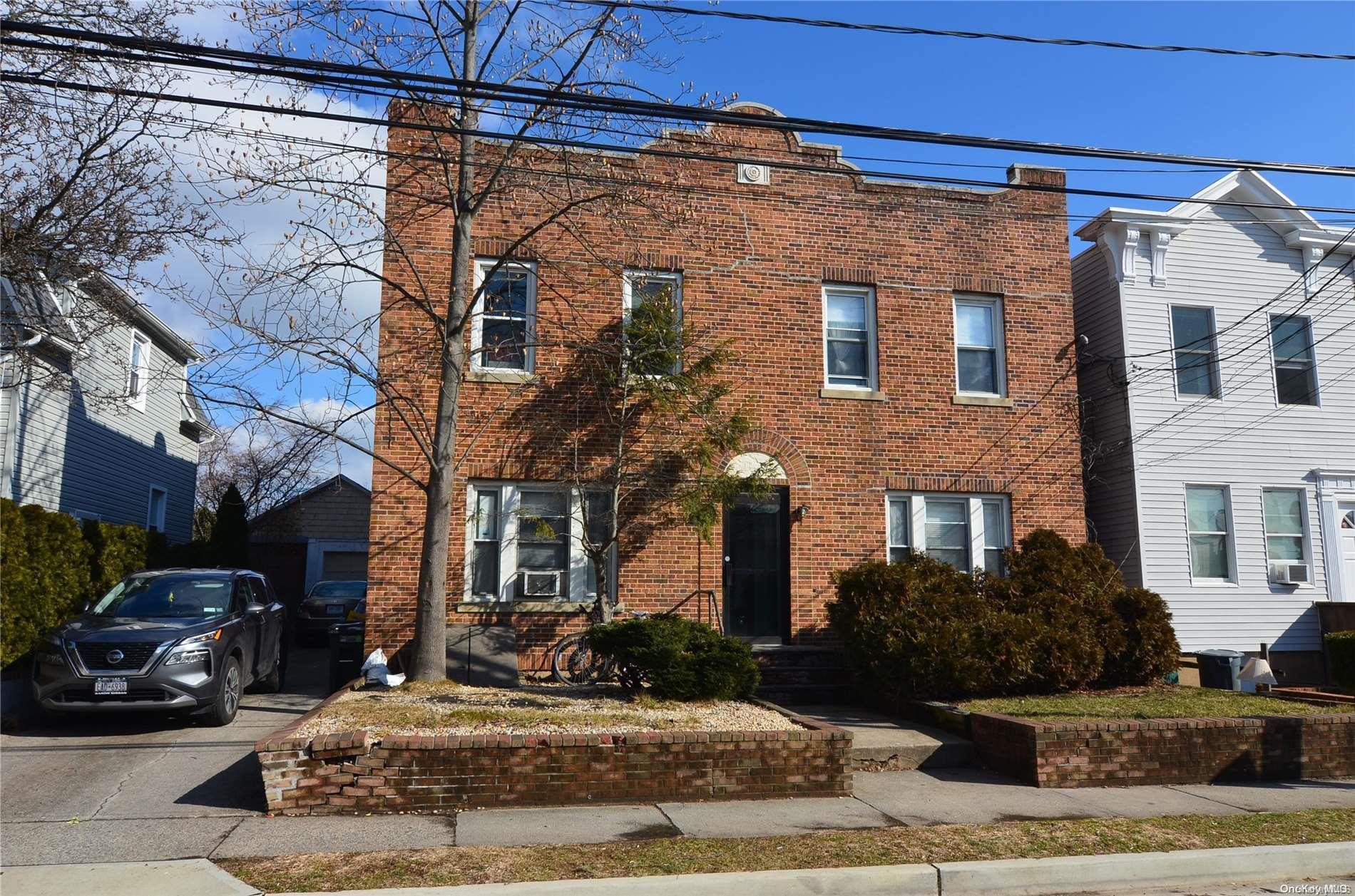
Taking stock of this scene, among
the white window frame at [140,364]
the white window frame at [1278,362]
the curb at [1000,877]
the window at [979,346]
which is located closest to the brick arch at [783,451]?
the window at [979,346]

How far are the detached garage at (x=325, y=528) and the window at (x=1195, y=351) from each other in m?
22.4

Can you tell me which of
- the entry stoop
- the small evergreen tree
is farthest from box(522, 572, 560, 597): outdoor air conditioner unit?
the small evergreen tree

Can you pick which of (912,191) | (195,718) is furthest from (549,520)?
(912,191)

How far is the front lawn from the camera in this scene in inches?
388

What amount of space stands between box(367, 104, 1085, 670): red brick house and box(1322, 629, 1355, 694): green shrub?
11.9 ft

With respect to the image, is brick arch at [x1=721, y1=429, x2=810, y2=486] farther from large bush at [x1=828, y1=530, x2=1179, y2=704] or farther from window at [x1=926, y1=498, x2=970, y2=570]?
window at [x1=926, y1=498, x2=970, y2=570]

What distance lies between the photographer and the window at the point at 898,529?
46.6ft

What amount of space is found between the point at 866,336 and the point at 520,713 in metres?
8.31

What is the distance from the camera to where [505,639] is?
484 inches

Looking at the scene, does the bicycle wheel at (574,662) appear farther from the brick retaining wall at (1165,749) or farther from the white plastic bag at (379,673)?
the brick retaining wall at (1165,749)

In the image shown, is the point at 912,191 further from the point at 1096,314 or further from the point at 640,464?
the point at 640,464

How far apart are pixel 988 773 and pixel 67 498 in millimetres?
16103

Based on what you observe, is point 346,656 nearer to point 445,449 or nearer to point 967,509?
point 445,449

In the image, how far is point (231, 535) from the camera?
71.3 ft
